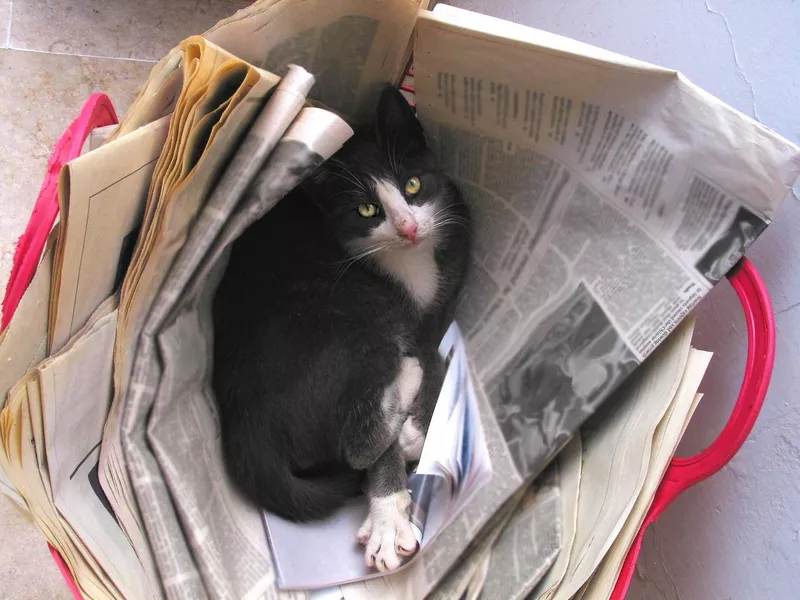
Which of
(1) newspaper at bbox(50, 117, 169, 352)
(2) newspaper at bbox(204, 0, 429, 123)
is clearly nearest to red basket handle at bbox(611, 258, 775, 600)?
(2) newspaper at bbox(204, 0, 429, 123)

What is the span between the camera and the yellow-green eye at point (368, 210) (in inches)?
34.2

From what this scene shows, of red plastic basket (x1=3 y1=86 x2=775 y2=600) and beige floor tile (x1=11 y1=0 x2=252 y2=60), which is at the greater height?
red plastic basket (x1=3 y1=86 x2=775 y2=600)

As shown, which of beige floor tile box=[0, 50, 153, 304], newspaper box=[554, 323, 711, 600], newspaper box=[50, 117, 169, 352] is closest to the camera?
newspaper box=[50, 117, 169, 352]

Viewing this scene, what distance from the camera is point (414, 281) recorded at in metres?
0.95

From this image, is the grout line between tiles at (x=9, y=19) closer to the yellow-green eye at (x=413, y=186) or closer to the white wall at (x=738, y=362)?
the yellow-green eye at (x=413, y=186)

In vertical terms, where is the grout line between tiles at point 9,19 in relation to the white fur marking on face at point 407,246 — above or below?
below

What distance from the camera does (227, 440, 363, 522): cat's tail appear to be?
794mm

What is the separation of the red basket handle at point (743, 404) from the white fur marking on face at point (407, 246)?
40 centimetres

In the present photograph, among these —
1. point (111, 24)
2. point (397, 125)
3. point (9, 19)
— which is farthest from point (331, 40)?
point (9, 19)

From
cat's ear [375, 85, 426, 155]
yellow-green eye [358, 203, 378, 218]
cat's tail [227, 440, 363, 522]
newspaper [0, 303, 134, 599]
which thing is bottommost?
cat's tail [227, 440, 363, 522]

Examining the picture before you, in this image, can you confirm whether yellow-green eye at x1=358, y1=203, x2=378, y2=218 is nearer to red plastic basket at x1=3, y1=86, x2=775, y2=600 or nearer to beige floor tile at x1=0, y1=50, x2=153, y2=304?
red plastic basket at x1=3, y1=86, x2=775, y2=600

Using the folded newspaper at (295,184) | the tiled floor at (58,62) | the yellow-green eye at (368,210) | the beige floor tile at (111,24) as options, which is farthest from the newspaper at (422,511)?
the beige floor tile at (111,24)

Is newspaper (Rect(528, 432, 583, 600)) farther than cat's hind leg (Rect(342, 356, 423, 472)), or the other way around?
cat's hind leg (Rect(342, 356, 423, 472))

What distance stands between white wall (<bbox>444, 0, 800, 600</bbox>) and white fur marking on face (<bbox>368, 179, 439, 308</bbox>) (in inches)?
14.6
